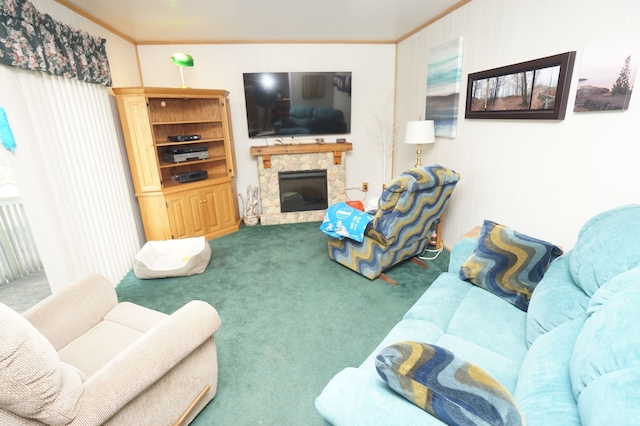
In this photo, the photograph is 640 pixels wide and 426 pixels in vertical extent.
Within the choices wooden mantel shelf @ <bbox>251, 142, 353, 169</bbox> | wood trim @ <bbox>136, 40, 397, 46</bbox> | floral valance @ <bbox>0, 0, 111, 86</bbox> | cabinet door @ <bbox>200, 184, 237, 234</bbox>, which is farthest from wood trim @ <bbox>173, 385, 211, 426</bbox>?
wood trim @ <bbox>136, 40, 397, 46</bbox>

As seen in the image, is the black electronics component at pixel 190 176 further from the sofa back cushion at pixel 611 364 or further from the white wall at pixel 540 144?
the sofa back cushion at pixel 611 364

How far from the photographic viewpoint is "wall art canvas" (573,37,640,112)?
154cm

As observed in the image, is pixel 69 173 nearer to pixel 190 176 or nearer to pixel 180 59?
pixel 190 176

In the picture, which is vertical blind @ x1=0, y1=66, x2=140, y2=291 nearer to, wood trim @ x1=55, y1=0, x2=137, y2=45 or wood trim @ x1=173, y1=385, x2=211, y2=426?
wood trim @ x1=55, y1=0, x2=137, y2=45

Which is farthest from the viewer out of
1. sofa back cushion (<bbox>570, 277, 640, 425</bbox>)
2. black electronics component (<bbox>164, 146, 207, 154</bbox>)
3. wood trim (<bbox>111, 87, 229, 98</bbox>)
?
black electronics component (<bbox>164, 146, 207, 154</bbox>)

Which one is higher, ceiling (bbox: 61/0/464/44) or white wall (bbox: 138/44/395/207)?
ceiling (bbox: 61/0/464/44)

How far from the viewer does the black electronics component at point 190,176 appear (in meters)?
3.49

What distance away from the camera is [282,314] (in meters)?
2.29

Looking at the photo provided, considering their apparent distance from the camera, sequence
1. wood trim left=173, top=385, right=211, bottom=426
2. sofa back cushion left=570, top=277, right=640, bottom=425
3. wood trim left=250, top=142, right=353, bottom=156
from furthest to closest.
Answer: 1. wood trim left=250, top=142, right=353, bottom=156
2. wood trim left=173, top=385, right=211, bottom=426
3. sofa back cushion left=570, top=277, right=640, bottom=425

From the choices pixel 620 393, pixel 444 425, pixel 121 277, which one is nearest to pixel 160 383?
pixel 444 425

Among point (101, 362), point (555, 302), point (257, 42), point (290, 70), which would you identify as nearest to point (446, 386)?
point (555, 302)

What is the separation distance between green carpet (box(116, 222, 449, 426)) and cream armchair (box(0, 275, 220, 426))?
0.29 meters

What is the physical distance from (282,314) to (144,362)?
125cm

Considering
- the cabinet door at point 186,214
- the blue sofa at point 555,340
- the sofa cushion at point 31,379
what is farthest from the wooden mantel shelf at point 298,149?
the sofa cushion at point 31,379
